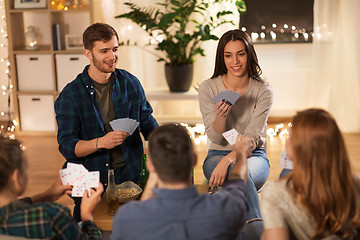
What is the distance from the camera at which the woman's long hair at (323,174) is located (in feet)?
4.83

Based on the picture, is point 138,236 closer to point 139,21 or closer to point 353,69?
point 139,21

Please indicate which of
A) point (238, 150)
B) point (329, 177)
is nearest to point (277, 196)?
point (329, 177)

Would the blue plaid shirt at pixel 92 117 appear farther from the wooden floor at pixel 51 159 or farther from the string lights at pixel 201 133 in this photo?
the string lights at pixel 201 133

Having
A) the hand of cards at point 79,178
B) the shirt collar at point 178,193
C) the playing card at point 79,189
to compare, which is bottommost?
the playing card at point 79,189

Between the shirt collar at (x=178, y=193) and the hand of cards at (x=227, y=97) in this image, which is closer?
the shirt collar at (x=178, y=193)

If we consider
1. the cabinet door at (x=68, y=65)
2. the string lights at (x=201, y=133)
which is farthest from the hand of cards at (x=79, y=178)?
the cabinet door at (x=68, y=65)

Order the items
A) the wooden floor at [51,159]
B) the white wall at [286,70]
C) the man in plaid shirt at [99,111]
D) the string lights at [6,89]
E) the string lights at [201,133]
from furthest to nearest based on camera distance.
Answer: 1. the white wall at [286,70]
2. the string lights at [6,89]
3. the string lights at [201,133]
4. the wooden floor at [51,159]
5. the man in plaid shirt at [99,111]

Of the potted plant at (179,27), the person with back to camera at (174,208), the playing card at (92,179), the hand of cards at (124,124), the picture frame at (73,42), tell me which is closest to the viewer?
the person with back to camera at (174,208)

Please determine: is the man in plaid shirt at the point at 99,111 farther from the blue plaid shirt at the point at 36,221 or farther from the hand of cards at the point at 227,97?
the blue plaid shirt at the point at 36,221

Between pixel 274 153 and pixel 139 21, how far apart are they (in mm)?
1901

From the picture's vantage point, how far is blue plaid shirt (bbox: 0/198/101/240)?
4.84 feet

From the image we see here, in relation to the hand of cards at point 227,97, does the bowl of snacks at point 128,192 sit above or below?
below

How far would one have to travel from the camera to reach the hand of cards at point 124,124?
7.94ft

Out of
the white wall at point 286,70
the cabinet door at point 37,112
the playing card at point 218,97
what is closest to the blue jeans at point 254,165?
the playing card at point 218,97
